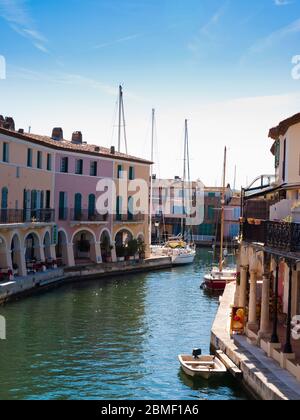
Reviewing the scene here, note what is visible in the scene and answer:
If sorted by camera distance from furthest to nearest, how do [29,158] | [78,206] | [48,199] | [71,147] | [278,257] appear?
[78,206]
[71,147]
[48,199]
[29,158]
[278,257]

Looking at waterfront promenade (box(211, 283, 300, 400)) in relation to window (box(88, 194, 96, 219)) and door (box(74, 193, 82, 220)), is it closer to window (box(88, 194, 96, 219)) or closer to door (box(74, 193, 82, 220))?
door (box(74, 193, 82, 220))

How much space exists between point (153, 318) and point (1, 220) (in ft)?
37.4

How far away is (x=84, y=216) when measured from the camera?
51469 mm

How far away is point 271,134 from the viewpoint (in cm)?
3033

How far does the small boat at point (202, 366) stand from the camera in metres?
20.5

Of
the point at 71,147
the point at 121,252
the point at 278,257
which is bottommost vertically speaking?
the point at 121,252

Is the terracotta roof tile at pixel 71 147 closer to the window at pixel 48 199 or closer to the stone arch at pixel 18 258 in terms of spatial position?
the window at pixel 48 199

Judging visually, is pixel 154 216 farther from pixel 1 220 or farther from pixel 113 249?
pixel 1 220

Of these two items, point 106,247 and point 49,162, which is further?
point 106,247

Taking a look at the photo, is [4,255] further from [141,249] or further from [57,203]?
[141,249]

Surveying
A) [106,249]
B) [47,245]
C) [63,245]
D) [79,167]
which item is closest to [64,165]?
[79,167]

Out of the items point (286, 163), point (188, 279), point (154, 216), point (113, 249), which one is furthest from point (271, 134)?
point (154, 216)

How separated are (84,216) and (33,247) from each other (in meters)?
5.91

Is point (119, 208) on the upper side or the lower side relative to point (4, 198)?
lower
